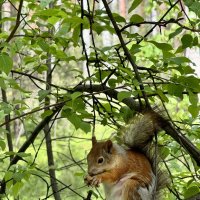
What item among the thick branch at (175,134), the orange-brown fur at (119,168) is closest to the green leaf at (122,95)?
the thick branch at (175,134)

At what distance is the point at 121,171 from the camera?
1.61 metres

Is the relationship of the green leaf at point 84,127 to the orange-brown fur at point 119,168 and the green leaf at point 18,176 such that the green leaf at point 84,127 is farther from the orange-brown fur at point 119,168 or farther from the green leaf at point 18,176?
the green leaf at point 18,176

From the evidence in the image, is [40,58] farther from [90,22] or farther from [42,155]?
[42,155]

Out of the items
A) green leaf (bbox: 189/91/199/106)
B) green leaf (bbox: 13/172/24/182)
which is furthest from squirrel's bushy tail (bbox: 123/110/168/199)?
green leaf (bbox: 13/172/24/182)

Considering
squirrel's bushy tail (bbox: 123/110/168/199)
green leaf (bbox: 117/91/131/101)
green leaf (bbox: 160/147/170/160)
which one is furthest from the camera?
green leaf (bbox: 160/147/170/160)

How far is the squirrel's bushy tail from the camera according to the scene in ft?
4.92

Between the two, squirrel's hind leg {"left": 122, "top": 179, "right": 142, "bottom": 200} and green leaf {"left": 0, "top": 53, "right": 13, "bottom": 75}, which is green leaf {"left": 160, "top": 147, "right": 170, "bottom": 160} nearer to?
squirrel's hind leg {"left": 122, "top": 179, "right": 142, "bottom": 200}

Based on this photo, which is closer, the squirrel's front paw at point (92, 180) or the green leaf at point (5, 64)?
the green leaf at point (5, 64)

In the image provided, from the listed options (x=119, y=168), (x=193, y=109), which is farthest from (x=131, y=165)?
(x=193, y=109)

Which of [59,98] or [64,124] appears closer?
[59,98]

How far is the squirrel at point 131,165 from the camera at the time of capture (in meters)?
1.52

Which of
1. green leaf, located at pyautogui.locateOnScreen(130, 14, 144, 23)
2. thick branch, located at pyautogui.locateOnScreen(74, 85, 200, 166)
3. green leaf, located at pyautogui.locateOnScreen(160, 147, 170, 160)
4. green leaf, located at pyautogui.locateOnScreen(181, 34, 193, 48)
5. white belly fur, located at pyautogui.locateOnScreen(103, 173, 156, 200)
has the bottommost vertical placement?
white belly fur, located at pyautogui.locateOnScreen(103, 173, 156, 200)

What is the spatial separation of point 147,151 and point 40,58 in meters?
0.63

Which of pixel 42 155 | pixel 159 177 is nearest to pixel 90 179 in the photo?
pixel 159 177
